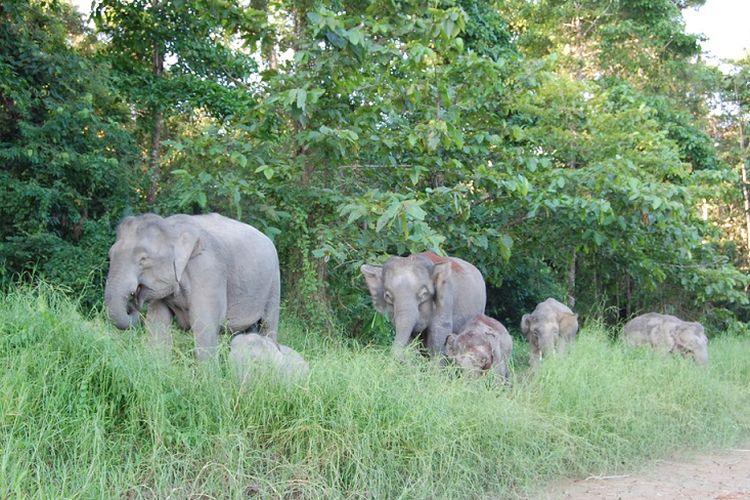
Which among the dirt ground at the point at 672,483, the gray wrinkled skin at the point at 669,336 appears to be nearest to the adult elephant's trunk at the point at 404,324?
the dirt ground at the point at 672,483

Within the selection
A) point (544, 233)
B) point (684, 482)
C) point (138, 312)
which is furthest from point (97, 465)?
point (544, 233)

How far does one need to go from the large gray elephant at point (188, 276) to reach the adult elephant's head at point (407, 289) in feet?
4.05

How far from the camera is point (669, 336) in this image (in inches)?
390

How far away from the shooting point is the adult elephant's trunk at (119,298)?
5219 millimetres

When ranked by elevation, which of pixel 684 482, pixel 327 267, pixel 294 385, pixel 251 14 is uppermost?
pixel 251 14

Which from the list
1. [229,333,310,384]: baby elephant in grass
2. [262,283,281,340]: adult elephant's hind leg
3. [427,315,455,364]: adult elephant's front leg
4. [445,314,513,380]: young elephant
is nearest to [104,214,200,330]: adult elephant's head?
[229,333,310,384]: baby elephant in grass

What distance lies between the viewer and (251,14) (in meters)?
7.99

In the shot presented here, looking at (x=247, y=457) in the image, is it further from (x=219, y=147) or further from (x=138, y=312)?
(x=219, y=147)

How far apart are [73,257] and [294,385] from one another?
506 centimetres

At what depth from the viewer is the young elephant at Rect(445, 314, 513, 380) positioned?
682 cm

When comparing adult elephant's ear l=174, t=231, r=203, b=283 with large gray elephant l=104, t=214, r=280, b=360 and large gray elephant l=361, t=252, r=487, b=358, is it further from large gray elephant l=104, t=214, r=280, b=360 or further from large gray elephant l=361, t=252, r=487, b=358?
large gray elephant l=361, t=252, r=487, b=358

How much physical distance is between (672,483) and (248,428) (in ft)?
9.99

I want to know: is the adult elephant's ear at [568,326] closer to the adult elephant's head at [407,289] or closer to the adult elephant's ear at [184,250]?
the adult elephant's head at [407,289]

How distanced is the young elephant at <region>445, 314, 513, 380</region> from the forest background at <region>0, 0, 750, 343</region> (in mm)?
825
